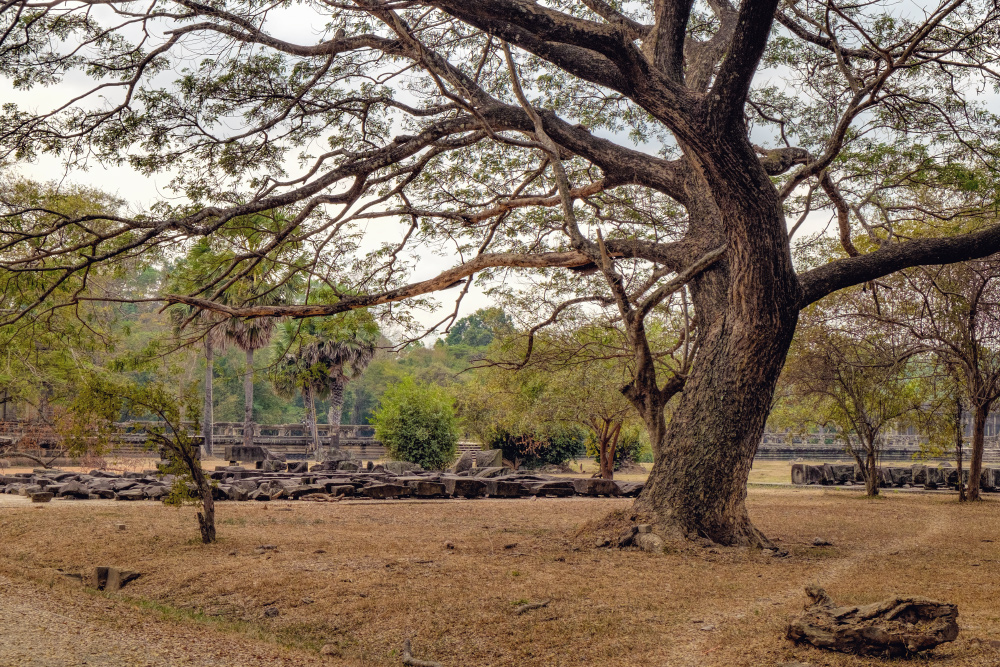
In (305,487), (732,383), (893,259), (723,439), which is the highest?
(893,259)

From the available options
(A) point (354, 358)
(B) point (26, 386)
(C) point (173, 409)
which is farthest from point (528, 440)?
(C) point (173, 409)

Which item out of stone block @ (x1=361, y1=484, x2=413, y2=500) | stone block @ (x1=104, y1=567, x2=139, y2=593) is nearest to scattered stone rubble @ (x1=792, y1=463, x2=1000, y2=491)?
stone block @ (x1=361, y1=484, x2=413, y2=500)

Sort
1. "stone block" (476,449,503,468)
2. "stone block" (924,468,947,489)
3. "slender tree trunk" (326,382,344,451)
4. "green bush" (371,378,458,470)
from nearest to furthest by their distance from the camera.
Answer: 1. "stone block" (924,468,947,489)
2. "stone block" (476,449,503,468)
3. "green bush" (371,378,458,470)
4. "slender tree trunk" (326,382,344,451)

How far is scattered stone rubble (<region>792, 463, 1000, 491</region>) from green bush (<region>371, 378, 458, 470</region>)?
39.0ft

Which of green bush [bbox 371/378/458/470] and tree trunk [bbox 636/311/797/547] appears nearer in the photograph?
tree trunk [bbox 636/311/797/547]

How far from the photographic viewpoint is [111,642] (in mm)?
4648

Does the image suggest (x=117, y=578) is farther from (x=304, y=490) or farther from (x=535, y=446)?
(x=535, y=446)

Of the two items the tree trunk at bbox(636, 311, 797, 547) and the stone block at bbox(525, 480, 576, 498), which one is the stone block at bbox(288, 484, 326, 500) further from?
the tree trunk at bbox(636, 311, 797, 547)

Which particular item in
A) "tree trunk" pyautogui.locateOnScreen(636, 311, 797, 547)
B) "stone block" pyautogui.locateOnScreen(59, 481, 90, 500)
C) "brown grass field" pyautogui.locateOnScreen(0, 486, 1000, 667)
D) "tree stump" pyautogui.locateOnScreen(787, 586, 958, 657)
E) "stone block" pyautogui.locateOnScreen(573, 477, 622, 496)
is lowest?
"stone block" pyautogui.locateOnScreen(573, 477, 622, 496)

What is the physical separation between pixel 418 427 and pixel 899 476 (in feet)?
50.6

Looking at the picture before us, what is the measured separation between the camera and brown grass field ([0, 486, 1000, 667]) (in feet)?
15.3

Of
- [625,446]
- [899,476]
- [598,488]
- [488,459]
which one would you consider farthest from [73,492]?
[899,476]

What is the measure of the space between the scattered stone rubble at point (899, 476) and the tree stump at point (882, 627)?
19.5 meters

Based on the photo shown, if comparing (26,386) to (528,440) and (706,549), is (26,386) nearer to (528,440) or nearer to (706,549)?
(528,440)
